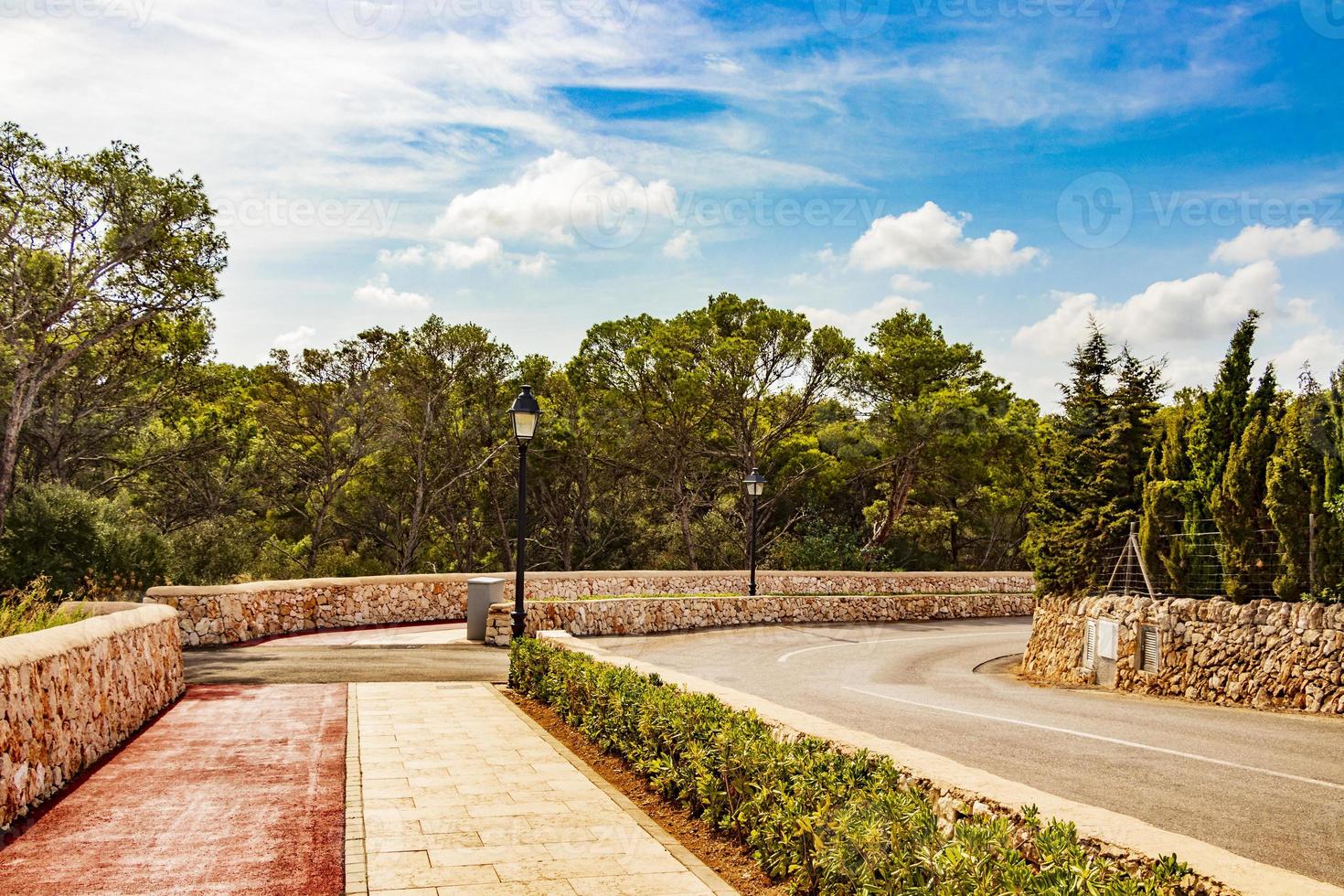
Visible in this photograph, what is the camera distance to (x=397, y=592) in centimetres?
2303

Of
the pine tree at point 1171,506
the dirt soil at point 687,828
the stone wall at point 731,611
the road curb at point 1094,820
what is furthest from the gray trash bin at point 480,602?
the road curb at point 1094,820

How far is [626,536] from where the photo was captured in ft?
141

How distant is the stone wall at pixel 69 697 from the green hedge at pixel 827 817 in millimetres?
4423

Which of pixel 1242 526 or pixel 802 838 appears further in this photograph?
pixel 1242 526

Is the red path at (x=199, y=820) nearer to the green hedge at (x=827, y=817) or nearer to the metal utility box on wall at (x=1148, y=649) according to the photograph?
the green hedge at (x=827, y=817)

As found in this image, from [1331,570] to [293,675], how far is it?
14.6 meters

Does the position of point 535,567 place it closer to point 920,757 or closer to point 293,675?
point 293,675

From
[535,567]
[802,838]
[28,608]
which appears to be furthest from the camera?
[535,567]

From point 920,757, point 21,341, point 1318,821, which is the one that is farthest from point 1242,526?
point 21,341

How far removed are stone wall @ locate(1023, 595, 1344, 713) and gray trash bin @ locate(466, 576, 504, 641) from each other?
10.7 meters

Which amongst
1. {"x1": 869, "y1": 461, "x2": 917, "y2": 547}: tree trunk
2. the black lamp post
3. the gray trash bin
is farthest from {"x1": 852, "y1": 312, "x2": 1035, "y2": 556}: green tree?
the black lamp post

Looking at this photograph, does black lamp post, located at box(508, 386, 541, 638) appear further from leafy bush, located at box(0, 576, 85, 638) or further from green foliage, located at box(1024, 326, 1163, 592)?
green foliage, located at box(1024, 326, 1163, 592)

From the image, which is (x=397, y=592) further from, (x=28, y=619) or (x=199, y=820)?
(x=199, y=820)

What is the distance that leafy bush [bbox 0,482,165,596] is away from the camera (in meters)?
19.3
